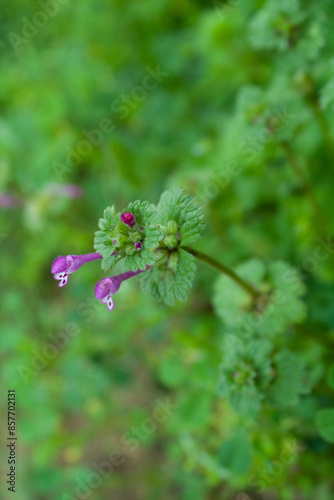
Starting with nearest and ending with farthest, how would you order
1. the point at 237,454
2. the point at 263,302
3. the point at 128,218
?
the point at 128,218, the point at 263,302, the point at 237,454

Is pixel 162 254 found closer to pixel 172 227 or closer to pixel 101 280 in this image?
pixel 172 227

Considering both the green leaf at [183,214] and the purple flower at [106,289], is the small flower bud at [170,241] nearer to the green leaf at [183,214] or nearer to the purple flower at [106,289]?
the green leaf at [183,214]

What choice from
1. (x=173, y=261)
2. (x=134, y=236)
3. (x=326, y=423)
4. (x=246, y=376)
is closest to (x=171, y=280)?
(x=173, y=261)

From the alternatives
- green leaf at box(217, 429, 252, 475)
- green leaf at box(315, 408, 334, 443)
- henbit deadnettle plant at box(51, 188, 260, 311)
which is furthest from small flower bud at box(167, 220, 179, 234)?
green leaf at box(217, 429, 252, 475)

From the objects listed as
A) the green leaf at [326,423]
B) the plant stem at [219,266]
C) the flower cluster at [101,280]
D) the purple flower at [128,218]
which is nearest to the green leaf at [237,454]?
the green leaf at [326,423]

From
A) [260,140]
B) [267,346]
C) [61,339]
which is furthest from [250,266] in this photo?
[61,339]

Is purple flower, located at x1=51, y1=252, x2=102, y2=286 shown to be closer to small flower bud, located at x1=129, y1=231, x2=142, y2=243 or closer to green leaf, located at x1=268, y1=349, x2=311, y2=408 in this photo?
small flower bud, located at x1=129, y1=231, x2=142, y2=243

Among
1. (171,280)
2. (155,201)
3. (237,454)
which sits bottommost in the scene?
(237,454)
